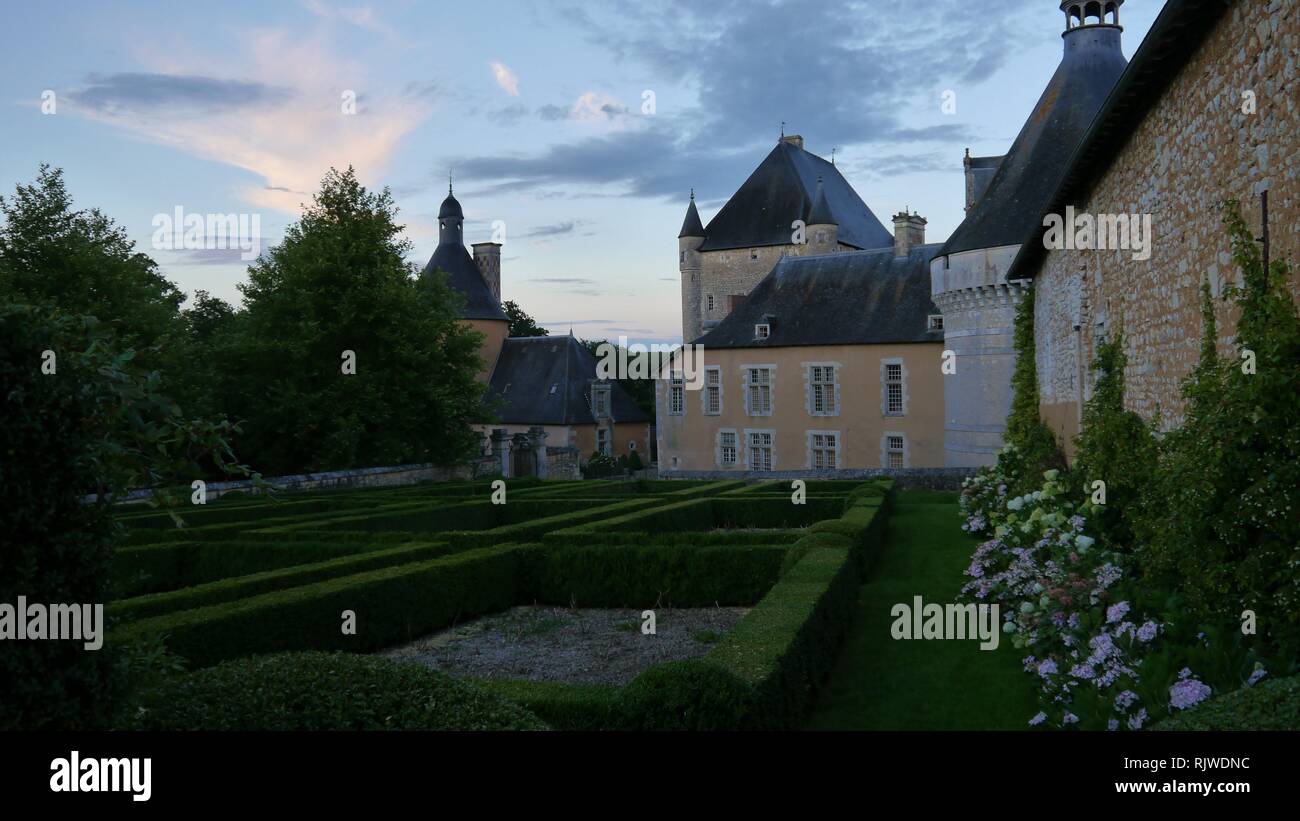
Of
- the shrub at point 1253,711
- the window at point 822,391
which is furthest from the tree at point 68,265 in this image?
the shrub at point 1253,711

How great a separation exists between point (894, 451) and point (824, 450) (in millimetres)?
2464

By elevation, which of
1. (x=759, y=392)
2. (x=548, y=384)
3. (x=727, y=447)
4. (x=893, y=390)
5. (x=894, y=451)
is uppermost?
(x=548, y=384)

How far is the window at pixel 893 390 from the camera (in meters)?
33.5

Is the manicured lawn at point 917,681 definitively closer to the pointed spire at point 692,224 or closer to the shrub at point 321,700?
the shrub at point 321,700

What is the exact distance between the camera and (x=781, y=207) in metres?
46.8

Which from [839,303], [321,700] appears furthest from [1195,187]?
[839,303]

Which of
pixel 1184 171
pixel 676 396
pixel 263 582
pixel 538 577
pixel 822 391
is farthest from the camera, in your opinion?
pixel 676 396

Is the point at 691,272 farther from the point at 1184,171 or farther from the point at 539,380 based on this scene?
the point at 1184,171

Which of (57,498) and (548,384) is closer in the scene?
(57,498)

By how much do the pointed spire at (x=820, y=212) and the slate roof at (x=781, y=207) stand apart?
1209 mm

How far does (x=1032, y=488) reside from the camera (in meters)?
13.1
